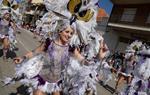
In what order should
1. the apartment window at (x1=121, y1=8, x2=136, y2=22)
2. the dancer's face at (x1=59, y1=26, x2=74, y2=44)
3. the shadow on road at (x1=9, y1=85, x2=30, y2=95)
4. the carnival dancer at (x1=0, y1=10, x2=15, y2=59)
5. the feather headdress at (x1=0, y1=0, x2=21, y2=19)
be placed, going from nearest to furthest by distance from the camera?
the dancer's face at (x1=59, y1=26, x2=74, y2=44)
the shadow on road at (x1=9, y1=85, x2=30, y2=95)
the carnival dancer at (x1=0, y1=10, x2=15, y2=59)
the feather headdress at (x1=0, y1=0, x2=21, y2=19)
the apartment window at (x1=121, y1=8, x2=136, y2=22)

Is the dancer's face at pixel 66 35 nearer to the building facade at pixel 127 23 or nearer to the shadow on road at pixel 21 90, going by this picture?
the shadow on road at pixel 21 90

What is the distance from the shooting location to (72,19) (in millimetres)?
6570

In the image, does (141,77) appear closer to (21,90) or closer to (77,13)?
(21,90)

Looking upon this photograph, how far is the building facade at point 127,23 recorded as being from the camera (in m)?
30.5

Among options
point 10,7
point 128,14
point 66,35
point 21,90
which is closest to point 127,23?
point 128,14

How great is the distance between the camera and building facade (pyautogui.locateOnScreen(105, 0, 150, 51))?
30.5 m

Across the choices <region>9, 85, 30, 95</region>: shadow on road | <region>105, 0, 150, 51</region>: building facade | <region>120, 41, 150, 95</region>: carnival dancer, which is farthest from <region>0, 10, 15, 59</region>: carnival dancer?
<region>105, 0, 150, 51</region>: building facade

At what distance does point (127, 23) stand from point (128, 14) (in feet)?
4.17

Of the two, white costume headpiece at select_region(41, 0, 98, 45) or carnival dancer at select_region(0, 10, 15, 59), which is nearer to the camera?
white costume headpiece at select_region(41, 0, 98, 45)

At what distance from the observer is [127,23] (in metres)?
33.2

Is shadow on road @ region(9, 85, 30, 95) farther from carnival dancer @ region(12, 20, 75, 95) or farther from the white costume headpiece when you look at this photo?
the white costume headpiece

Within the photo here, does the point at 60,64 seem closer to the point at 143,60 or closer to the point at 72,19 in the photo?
the point at 72,19

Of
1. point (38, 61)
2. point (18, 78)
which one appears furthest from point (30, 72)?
point (18, 78)

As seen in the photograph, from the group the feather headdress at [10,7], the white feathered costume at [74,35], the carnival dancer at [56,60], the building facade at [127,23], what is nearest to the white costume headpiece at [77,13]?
the white feathered costume at [74,35]
